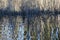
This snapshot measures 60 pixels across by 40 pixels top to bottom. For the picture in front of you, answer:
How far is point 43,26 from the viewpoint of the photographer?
357cm

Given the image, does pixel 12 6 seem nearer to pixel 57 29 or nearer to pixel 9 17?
pixel 9 17

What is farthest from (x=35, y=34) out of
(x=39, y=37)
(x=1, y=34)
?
(x=1, y=34)

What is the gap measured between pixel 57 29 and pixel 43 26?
16 cm

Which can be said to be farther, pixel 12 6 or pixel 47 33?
pixel 12 6

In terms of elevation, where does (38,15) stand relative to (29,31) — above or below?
above

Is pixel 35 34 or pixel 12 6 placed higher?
pixel 12 6

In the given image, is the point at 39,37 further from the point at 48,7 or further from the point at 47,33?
the point at 48,7

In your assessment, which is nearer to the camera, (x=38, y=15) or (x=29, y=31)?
(x=29, y=31)

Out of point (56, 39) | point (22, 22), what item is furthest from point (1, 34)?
point (56, 39)

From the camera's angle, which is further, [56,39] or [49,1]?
[49,1]

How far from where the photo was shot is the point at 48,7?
3.80 meters

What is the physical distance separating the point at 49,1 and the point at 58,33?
51 centimetres

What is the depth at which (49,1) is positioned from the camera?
382cm

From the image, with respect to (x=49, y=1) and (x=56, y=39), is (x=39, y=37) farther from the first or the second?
Answer: (x=49, y=1)
